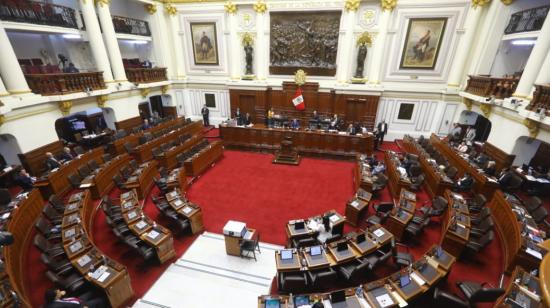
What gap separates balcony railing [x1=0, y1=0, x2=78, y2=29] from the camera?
29.8 ft

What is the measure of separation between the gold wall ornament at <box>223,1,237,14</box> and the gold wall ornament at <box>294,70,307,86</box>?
5330 millimetres

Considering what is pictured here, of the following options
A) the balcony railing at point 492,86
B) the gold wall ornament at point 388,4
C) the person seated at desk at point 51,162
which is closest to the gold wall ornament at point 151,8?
the person seated at desk at point 51,162

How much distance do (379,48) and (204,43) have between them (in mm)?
10927

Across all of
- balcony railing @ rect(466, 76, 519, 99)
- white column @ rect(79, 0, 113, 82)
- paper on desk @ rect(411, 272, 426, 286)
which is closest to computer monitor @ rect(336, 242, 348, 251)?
paper on desk @ rect(411, 272, 426, 286)

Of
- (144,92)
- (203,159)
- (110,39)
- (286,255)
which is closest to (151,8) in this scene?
(110,39)

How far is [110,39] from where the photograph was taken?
12617 mm

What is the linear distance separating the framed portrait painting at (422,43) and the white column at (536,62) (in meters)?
4.91

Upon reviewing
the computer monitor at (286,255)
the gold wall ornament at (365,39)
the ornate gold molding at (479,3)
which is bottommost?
the computer monitor at (286,255)

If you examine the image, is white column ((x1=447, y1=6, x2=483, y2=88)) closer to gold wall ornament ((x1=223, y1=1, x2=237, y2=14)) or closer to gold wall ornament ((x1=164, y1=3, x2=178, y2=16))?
gold wall ornament ((x1=223, y1=1, x2=237, y2=14))

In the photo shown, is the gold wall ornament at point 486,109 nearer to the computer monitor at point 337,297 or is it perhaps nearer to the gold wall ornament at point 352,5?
the gold wall ornament at point 352,5

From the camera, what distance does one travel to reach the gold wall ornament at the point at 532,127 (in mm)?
8344

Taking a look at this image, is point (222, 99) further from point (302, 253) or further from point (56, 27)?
point (302, 253)

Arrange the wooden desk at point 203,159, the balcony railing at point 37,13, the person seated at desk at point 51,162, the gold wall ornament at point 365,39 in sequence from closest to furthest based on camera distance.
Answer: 1. the person seated at desk at point 51,162
2. the balcony railing at point 37,13
3. the wooden desk at point 203,159
4. the gold wall ornament at point 365,39

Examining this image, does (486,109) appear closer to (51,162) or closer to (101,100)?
(51,162)
